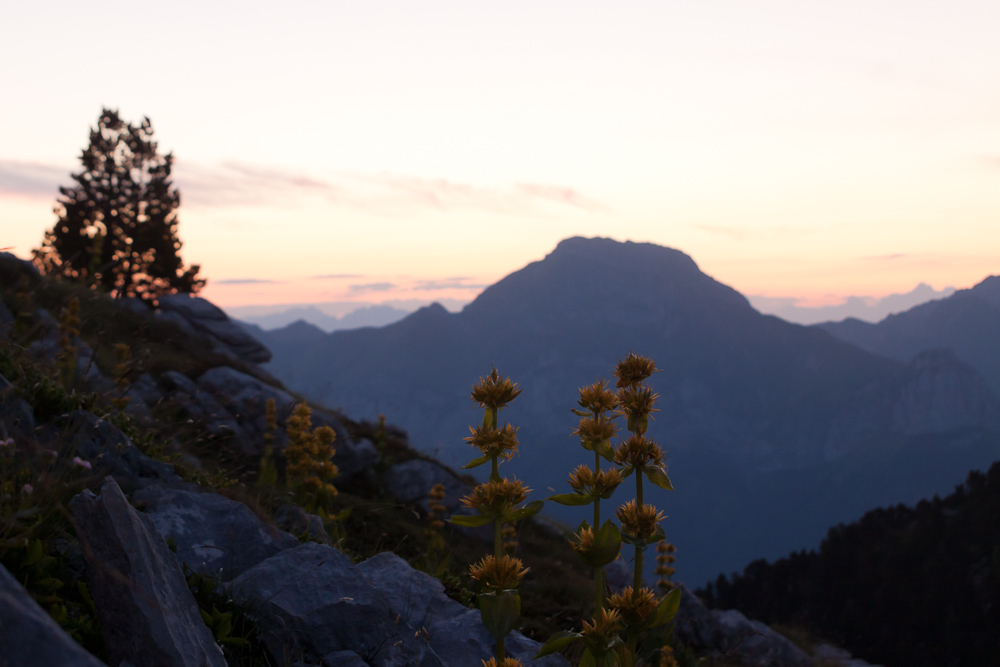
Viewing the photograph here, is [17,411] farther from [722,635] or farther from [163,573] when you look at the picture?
[722,635]

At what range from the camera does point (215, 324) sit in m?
30.0

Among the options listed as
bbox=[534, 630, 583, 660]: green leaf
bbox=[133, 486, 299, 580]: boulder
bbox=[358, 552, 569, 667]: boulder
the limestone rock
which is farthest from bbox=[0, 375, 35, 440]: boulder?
the limestone rock

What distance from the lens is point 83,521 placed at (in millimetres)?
3592

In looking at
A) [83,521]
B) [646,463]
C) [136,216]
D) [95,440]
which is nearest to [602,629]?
[646,463]

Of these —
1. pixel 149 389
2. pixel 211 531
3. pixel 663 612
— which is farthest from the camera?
pixel 149 389

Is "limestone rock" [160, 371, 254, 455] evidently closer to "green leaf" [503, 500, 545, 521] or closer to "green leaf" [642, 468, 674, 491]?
"green leaf" [503, 500, 545, 521]

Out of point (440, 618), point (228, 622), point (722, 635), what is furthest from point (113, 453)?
point (722, 635)

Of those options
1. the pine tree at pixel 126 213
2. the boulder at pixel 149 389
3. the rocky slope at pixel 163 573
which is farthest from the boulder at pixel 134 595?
the pine tree at pixel 126 213

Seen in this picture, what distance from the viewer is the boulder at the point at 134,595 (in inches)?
123

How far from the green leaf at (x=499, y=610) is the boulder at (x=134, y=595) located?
1.66 metres

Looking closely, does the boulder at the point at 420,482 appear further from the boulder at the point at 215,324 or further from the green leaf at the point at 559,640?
the green leaf at the point at 559,640

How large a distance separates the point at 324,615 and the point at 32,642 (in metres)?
2.77

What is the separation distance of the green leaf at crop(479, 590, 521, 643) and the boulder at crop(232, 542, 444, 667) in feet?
6.29

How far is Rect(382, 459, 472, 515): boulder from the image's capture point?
1827 centimetres
